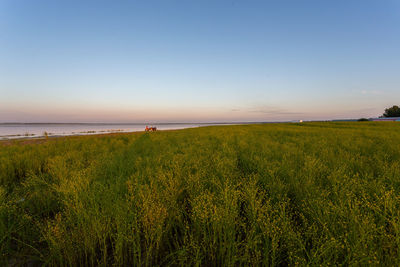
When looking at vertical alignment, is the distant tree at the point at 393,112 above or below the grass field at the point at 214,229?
above

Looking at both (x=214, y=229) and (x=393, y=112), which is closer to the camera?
(x=214, y=229)

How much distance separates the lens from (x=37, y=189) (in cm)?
308

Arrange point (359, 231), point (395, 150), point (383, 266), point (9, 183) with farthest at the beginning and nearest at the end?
point (395, 150) → point (9, 183) → point (359, 231) → point (383, 266)

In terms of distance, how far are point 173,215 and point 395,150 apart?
781cm

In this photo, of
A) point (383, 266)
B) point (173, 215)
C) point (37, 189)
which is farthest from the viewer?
point (37, 189)

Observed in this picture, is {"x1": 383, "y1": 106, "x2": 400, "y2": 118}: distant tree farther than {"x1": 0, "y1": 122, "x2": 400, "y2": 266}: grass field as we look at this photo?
Yes

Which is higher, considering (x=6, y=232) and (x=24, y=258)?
(x=6, y=232)

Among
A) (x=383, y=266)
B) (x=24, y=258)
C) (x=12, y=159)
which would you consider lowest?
(x=24, y=258)

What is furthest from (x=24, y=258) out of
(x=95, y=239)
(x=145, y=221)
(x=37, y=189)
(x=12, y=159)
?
(x=12, y=159)

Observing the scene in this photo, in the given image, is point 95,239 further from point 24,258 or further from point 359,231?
point 359,231

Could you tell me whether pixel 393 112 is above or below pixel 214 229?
above

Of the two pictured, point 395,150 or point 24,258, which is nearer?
point 24,258

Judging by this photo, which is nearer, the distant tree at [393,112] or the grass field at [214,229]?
the grass field at [214,229]

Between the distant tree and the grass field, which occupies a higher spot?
the distant tree
